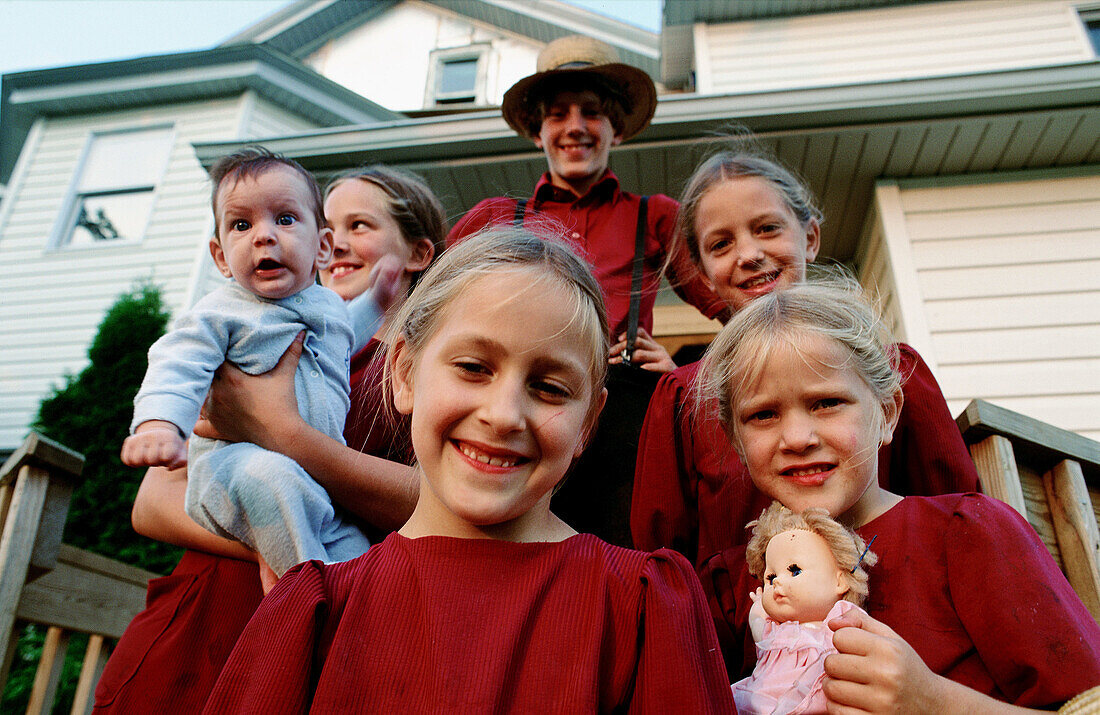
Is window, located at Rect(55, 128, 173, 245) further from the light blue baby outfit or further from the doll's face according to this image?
the doll's face

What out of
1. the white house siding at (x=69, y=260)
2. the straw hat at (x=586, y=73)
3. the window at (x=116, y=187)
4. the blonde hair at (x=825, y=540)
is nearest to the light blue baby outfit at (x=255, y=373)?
the blonde hair at (x=825, y=540)

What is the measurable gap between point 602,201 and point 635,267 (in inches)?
18.2

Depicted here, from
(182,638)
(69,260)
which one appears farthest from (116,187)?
(182,638)

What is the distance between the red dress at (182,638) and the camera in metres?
1.58

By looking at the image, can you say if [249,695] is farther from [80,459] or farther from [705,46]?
[705,46]

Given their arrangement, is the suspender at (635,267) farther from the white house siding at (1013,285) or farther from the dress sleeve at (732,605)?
the white house siding at (1013,285)

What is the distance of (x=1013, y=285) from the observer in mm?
5004

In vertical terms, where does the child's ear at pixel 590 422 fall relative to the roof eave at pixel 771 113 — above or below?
below

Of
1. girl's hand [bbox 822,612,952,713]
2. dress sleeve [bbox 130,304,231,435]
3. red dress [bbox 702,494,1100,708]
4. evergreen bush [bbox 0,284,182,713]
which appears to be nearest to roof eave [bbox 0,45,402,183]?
evergreen bush [bbox 0,284,182,713]

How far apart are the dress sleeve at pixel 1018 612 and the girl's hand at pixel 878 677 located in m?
0.16

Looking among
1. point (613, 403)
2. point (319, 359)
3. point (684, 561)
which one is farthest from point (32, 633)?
point (684, 561)

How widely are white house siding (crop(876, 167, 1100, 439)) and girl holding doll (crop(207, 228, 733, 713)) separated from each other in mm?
4340

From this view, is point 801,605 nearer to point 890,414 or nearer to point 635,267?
point 890,414

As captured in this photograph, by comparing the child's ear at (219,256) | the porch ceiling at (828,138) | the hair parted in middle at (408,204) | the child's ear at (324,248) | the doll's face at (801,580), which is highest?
the porch ceiling at (828,138)
